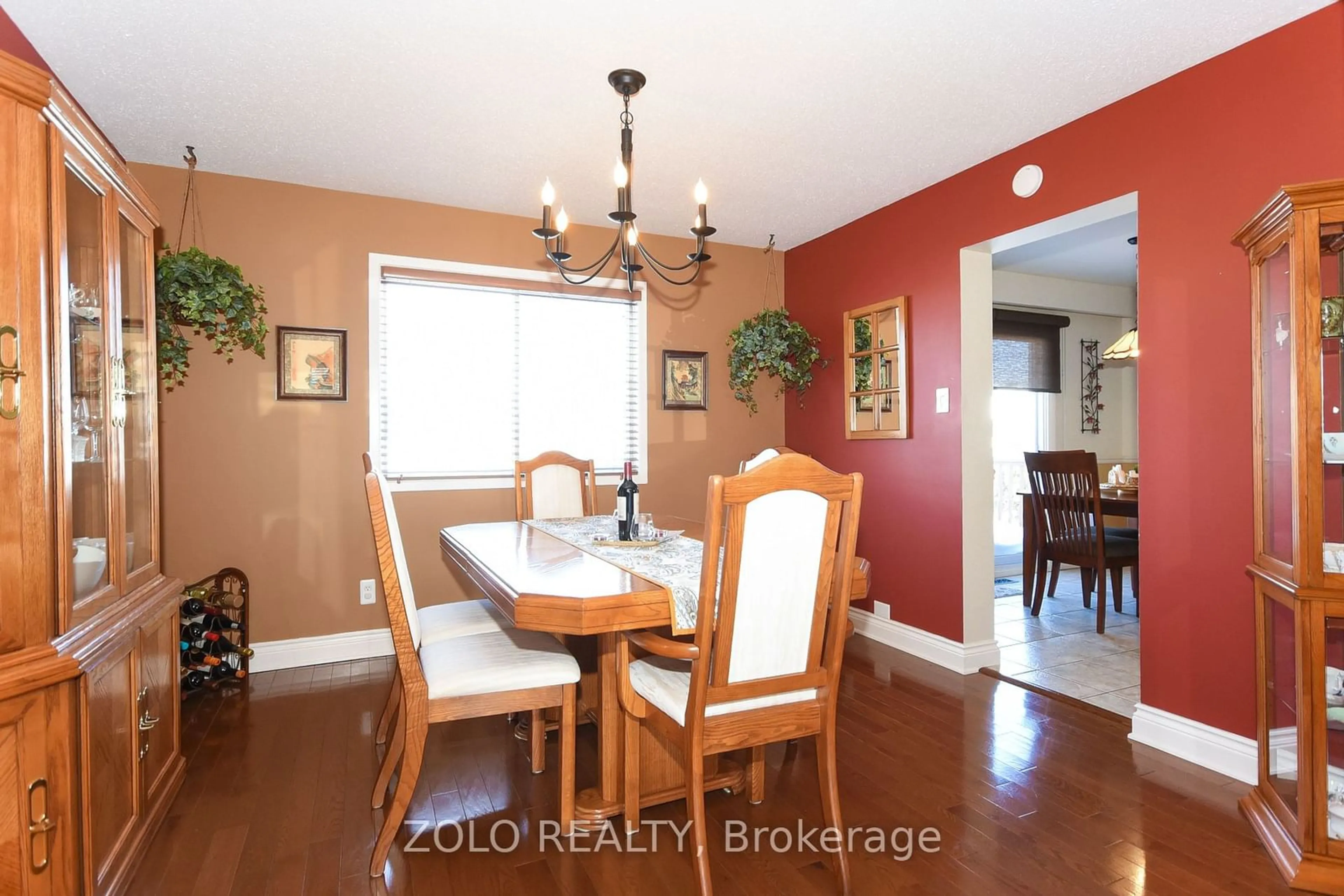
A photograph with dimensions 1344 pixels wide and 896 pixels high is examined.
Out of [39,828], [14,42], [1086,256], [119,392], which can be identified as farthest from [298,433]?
[1086,256]

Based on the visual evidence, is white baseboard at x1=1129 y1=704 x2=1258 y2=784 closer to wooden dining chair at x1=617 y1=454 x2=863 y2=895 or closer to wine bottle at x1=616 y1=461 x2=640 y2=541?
wooden dining chair at x1=617 y1=454 x2=863 y2=895

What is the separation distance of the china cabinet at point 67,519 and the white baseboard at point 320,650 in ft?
5.00

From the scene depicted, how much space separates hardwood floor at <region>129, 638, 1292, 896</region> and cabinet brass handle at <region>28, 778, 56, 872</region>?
39cm

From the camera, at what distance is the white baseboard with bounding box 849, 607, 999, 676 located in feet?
11.5

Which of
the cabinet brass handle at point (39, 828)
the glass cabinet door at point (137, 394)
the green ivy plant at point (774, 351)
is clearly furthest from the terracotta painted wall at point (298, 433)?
the cabinet brass handle at point (39, 828)

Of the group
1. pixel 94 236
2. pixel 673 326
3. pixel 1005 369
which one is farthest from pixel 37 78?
pixel 1005 369

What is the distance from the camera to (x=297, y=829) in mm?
2037

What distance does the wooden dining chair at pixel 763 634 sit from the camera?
163 centimetres

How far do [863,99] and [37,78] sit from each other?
8.14ft

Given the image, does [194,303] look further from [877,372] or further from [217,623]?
[877,372]

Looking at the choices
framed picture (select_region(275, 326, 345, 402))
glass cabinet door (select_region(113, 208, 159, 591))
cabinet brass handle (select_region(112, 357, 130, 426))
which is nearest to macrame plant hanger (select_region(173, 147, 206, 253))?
framed picture (select_region(275, 326, 345, 402))

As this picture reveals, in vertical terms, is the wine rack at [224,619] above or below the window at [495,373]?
below

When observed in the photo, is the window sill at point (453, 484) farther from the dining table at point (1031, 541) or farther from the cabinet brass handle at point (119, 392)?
the dining table at point (1031, 541)

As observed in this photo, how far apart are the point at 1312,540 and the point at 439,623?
2546 millimetres
